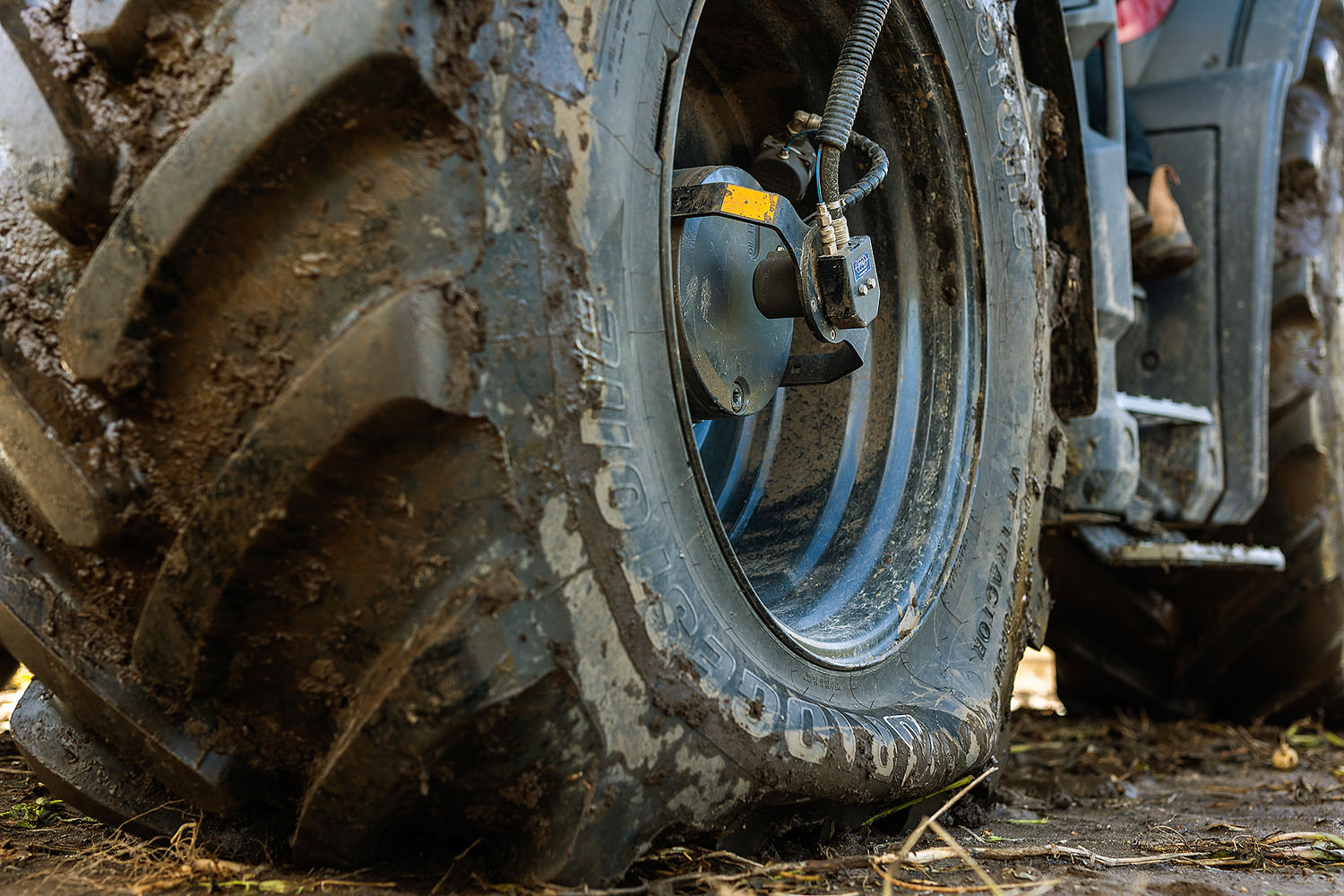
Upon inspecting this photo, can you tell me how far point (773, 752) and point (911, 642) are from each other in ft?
1.12

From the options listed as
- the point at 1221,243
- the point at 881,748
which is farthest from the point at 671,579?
the point at 1221,243

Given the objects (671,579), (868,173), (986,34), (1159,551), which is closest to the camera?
(671,579)

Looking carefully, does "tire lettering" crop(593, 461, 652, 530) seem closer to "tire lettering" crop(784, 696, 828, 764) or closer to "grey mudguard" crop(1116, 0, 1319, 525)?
"tire lettering" crop(784, 696, 828, 764)

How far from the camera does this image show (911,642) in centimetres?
128

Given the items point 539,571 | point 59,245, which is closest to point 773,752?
point 539,571

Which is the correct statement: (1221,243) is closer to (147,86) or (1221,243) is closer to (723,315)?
(723,315)

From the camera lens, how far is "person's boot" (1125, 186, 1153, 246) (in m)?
2.14

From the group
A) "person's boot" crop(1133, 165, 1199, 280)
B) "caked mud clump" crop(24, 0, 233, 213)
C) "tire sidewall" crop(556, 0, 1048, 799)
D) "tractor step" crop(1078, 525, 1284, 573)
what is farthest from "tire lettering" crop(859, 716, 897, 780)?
"person's boot" crop(1133, 165, 1199, 280)

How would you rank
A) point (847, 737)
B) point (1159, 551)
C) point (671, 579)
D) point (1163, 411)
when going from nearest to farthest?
1. point (671, 579)
2. point (847, 737)
3. point (1159, 551)
4. point (1163, 411)

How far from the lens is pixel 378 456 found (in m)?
0.81

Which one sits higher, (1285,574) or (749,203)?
(749,203)

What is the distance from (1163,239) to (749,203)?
1.36 meters

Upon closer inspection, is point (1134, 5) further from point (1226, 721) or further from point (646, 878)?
point (646, 878)

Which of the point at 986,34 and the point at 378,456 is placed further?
the point at 986,34
